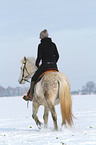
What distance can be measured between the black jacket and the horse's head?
751mm

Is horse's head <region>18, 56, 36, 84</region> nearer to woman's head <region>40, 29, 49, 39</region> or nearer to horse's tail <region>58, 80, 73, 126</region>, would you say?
woman's head <region>40, 29, 49, 39</region>

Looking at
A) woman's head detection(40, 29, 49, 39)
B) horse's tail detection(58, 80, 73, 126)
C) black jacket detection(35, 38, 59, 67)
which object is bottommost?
horse's tail detection(58, 80, 73, 126)

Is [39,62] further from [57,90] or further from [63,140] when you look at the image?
[63,140]

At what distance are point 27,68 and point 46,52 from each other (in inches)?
47.9

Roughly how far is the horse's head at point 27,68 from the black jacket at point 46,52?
75cm

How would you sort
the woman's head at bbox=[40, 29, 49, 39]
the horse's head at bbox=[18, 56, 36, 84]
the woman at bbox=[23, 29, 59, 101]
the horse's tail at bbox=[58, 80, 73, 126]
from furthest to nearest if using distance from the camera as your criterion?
the horse's head at bbox=[18, 56, 36, 84]
the woman's head at bbox=[40, 29, 49, 39]
the woman at bbox=[23, 29, 59, 101]
the horse's tail at bbox=[58, 80, 73, 126]

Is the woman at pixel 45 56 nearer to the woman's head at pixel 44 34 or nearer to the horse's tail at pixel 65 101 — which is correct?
the woman's head at pixel 44 34

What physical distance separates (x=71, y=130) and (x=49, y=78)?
1521mm

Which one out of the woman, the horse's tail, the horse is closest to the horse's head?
the woman

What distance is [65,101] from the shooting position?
Answer: 292 inches

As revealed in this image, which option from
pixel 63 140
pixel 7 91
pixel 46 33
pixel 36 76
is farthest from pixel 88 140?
pixel 7 91

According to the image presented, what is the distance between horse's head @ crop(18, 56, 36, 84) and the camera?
894 centimetres

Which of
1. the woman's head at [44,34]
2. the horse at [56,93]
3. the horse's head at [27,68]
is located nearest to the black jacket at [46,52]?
the woman's head at [44,34]

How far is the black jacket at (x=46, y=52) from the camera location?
26.5 feet
